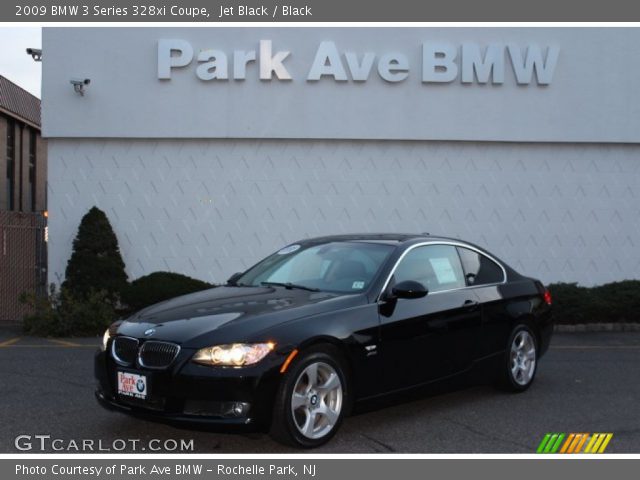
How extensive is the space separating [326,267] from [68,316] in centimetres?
678

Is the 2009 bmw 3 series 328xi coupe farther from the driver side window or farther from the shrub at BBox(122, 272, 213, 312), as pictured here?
the shrub at BBox(122, 272, 213, 312)

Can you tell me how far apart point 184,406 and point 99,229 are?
9409 mm

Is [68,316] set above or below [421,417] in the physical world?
above

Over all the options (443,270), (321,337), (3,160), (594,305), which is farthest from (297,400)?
(3,160)

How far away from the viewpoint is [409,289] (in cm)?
603

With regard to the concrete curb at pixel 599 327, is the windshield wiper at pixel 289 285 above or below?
above

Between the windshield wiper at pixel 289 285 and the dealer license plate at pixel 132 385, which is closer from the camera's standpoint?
the dealer license plate at pixel 132 385

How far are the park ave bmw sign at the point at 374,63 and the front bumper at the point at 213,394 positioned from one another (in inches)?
391

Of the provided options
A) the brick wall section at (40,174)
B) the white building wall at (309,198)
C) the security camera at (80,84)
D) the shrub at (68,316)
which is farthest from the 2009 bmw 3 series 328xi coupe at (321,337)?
the brick wall section at (40,174)

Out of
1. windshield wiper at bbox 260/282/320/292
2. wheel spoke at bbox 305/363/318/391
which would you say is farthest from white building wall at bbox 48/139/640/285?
wheel spoke at bbox 305/363/318/391

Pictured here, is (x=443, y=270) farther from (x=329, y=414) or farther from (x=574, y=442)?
(x=329, y=414)

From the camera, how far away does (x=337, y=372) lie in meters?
5.56

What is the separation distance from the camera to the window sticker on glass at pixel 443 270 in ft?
22.5

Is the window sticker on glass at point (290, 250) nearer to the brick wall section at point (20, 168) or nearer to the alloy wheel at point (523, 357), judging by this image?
the alloy wheel at point (523, 357)
